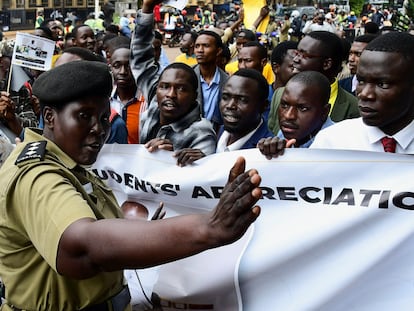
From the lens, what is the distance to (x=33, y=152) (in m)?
1.92

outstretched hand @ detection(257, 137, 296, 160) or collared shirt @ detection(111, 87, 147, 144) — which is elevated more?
outstretched hand @ detection(257, 137, 296, 160)

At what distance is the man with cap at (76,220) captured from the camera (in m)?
1.53

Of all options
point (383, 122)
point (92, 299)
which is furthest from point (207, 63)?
point (92, 299)

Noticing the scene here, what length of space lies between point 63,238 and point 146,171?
1.60 m

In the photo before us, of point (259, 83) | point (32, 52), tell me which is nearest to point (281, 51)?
point (259, 83)

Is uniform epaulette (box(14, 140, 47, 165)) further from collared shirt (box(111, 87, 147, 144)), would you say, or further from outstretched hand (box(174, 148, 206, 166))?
collared shirt (box(111, 87, 147, 144))

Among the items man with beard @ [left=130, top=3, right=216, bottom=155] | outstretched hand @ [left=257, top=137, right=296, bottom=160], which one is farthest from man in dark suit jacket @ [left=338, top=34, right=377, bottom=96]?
outstretched hand @ [left=257, top=137, right=296, bottom=160]

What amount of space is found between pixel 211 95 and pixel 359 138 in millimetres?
3106

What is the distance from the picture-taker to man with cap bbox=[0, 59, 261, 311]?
5.01ft

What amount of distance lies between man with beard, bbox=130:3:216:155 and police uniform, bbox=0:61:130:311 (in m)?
1.60

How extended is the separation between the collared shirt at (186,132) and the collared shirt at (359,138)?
0.97m

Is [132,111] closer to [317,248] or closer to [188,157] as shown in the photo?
[188,157]

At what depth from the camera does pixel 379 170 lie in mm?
2561

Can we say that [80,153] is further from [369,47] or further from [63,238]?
[369,47]
